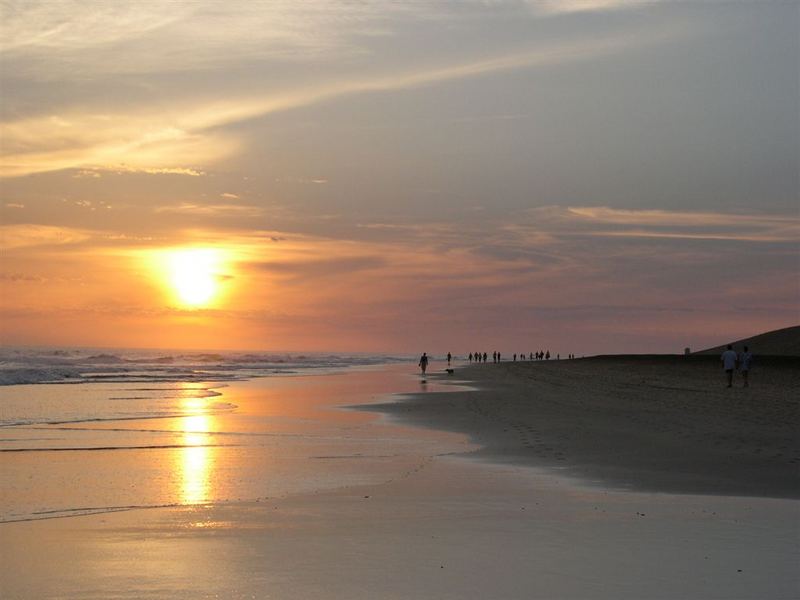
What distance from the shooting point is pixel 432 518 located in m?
11.8

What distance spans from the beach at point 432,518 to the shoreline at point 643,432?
120mm

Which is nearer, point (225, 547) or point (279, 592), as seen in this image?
point (279, 592)

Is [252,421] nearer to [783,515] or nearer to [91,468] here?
[91,468]

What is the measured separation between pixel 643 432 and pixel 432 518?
1288cm

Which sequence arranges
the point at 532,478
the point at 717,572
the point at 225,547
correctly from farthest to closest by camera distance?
the point at 532,478 < the point at 225,547 < the point at 717,572

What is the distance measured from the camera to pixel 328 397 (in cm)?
4256

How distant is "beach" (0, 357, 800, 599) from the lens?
28.2 feet

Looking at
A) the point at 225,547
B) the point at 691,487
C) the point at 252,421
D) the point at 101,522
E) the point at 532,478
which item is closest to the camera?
the point at 225,547

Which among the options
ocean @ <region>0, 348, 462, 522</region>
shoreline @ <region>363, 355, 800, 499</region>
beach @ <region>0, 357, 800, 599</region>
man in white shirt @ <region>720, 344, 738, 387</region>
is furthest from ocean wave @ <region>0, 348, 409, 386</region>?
beach @ <region>0, 357, 800, 599</region>

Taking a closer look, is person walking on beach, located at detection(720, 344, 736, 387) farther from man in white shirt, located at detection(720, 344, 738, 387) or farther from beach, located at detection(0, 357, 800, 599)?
beach, located at detection(0, 357, 800, 599)

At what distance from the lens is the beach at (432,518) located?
8.60 m

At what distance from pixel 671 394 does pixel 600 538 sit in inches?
1214

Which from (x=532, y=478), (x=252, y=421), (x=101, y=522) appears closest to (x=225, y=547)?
(x=101, y=522)

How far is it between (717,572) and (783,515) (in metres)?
3.46
